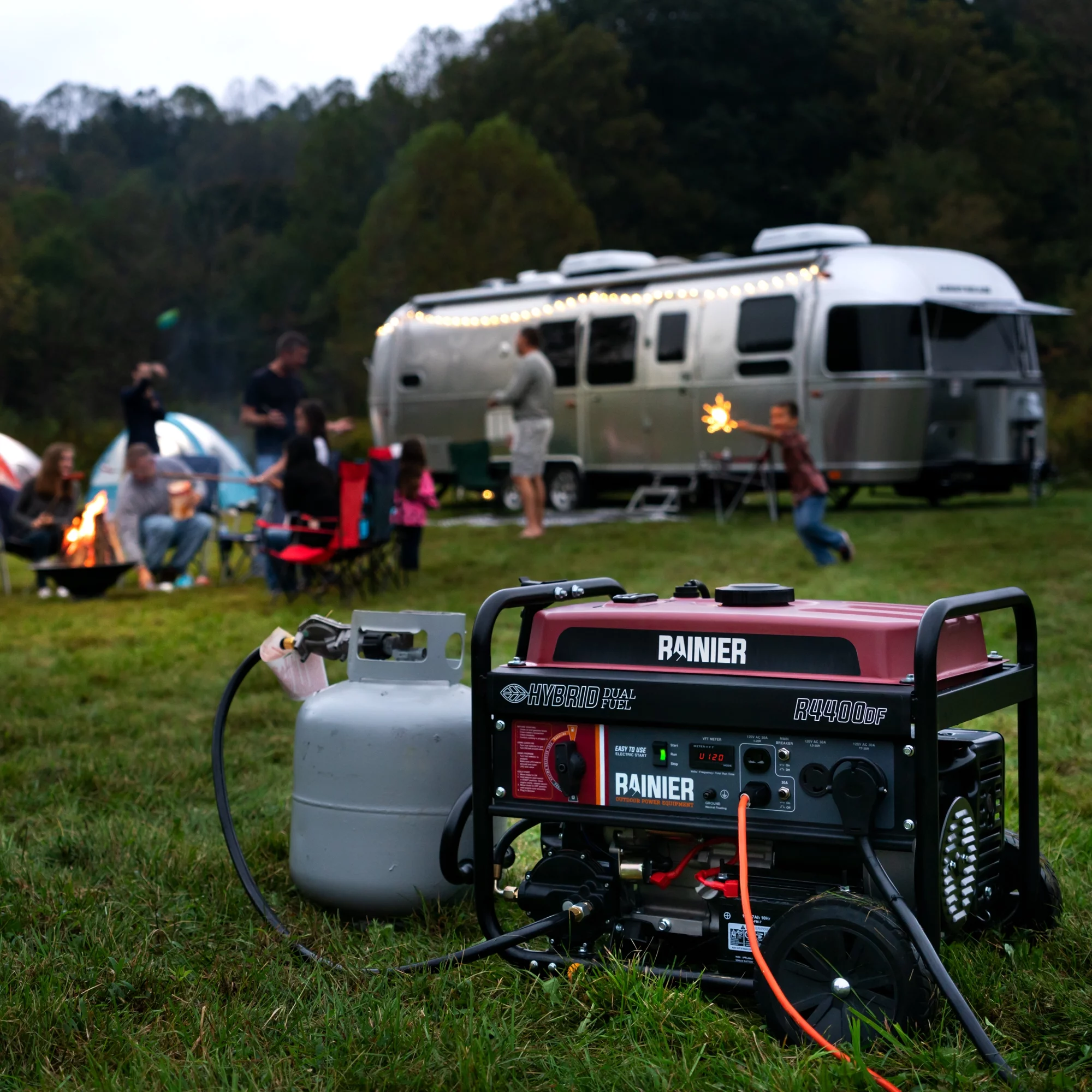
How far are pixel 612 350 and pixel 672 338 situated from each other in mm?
802

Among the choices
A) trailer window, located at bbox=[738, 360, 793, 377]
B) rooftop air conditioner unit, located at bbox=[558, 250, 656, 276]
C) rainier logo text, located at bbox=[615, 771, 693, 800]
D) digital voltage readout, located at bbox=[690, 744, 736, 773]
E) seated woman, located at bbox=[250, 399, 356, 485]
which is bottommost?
rainier logo text, located at bbox=[615, 771, 693, 800]

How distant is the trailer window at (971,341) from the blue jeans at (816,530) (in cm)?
510

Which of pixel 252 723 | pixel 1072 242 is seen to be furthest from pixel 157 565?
pixel 1072 242

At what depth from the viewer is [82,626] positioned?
8.84 metres

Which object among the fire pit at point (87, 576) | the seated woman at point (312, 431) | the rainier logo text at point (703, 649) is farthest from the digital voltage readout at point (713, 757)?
the fire pit at point (87, 576)

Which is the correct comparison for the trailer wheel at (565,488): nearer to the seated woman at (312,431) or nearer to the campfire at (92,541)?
the seated woman at (312,431)

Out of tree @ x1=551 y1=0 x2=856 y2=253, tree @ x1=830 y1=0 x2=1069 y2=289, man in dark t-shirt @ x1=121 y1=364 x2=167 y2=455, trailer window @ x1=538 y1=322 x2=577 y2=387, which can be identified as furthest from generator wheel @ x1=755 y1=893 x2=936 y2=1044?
tree @ x1=551 y1=0 x2=856 y2=253

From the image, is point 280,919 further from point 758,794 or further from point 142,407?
point 142,407

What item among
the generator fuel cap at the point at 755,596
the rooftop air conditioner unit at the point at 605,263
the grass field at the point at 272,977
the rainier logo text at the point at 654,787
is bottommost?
the grass field at the point at 272,977

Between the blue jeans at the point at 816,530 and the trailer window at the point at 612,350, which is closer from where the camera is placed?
the blue jeans at the point at 816,530

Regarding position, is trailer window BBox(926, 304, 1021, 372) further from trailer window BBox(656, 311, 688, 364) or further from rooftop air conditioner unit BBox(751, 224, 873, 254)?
trailer window BBox(656, 311, 688, 364)

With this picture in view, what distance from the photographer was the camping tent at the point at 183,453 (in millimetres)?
16375

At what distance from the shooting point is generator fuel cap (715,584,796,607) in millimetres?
2795

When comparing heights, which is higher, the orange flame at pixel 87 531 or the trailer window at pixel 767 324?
the trailer window at pixel 767 324
